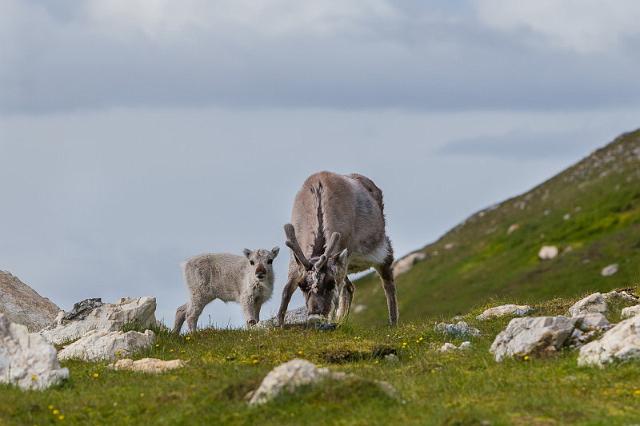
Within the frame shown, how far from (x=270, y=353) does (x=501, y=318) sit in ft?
24.0

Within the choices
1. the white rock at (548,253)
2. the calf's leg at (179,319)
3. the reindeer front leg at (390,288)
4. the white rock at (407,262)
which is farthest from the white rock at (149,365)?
the white rock at (407,262)

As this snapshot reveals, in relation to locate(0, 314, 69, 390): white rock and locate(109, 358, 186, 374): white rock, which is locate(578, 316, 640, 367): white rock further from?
locate(0, 314, 69, 390): white rock

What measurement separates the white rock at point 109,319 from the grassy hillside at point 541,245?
223 feet

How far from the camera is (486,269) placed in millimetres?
114875

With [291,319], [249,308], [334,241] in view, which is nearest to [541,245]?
[249,308]

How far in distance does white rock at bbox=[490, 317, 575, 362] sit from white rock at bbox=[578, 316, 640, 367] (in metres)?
0.69

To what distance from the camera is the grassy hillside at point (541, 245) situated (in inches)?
3925

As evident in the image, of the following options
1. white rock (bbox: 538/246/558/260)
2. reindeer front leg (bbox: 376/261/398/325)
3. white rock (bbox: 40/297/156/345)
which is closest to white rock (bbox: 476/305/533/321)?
reindeer front leg (bbox: 376/261/398/325)

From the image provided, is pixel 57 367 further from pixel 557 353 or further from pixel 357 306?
pixel 357 306

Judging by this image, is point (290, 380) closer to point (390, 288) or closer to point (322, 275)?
point (322, 275)

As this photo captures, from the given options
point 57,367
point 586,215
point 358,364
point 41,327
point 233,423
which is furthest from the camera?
point 586,215

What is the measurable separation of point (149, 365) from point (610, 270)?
79400 mm

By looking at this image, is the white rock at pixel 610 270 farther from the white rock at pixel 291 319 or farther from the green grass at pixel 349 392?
the green grass at pixel 349 392

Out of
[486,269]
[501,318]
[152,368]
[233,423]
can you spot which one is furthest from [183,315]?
[486,269]
